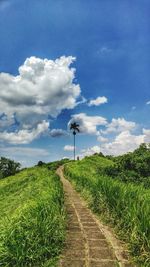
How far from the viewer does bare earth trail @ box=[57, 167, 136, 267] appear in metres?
6.36

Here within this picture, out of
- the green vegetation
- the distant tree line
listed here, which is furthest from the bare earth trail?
the distant tree line

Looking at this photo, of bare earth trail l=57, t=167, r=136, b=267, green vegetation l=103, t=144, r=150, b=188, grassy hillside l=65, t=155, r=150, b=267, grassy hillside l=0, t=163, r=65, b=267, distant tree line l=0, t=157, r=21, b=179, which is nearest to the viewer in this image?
grassy hillside l=0, t=163, r=65, b=267

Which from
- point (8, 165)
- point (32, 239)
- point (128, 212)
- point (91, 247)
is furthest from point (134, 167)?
point (8, 165)

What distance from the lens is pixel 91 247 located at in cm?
727

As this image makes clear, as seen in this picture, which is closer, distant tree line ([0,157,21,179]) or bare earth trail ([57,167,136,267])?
bare earth trail ([57,167,136,267])

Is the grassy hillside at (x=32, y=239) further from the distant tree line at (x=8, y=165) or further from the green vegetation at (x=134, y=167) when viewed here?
the distant tree line at (x=8, y=165)

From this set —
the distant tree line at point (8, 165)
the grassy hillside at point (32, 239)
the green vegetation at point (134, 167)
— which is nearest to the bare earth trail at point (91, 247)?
the grassy hillside at point (32, 239)

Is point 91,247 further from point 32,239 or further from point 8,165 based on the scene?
point 8,165

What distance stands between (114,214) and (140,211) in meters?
2.33

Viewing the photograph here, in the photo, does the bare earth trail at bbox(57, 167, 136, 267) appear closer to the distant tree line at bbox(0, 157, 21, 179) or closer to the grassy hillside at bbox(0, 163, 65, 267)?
the grassy hillside at bbox(0, 163, 65, 267)

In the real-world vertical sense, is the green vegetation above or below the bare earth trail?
above

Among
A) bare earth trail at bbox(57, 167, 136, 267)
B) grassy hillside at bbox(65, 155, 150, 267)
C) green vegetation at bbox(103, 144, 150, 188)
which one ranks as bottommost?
bare earth trail at bbox(57, 167, 136, 267)

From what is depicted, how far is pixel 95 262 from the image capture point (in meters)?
6.34

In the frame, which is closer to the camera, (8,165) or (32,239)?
(32,239)
